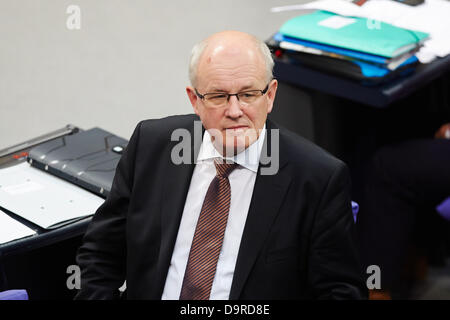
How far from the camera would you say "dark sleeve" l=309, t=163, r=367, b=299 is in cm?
183

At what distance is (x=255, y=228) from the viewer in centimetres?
187

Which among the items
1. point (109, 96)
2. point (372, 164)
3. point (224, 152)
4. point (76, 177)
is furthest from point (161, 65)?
point (224, 152)

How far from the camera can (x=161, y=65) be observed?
3.85m

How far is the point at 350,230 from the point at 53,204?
33.6 inches

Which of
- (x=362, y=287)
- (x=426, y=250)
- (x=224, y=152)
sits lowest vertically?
(x=426, y=250)

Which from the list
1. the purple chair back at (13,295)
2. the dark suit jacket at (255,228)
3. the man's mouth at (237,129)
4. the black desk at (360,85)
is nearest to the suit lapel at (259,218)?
the dark suit jacket at (255,228)

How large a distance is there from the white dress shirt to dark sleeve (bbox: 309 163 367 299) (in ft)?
0.59

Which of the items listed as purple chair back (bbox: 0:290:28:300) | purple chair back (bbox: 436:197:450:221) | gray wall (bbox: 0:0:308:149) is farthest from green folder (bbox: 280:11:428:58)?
purple chair back (bbox: 0:290:28:300)

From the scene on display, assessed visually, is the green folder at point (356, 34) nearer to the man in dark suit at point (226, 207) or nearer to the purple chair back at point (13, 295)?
the man in dark suit at point (226, 207)

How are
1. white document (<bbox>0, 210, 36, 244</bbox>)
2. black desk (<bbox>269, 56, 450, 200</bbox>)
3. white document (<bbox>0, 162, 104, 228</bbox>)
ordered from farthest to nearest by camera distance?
1. black desk (<bbox>269, 56, 450, 200</bbox>)
2. white document (<bbox>0, 162, 104, 228</bbox>)
3. white document (<bbox>0, 210, 36, 244</bbox>)

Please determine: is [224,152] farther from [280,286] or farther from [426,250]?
[426,250]

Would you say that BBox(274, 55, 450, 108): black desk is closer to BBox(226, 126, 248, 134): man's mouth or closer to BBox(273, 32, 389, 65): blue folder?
BBox(273, 32, 389, 65): blue folder

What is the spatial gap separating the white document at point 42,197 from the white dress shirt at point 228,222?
1.29ft
